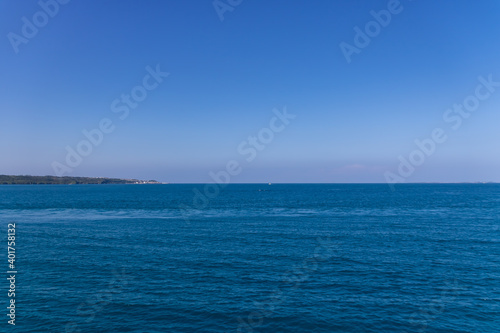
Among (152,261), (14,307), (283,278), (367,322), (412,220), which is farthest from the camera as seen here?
(412,220)

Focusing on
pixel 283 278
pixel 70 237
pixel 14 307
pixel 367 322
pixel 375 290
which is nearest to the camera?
pixel 367 322

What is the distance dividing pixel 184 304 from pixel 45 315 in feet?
38.2

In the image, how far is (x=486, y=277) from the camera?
36.1 metres

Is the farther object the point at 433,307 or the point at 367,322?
the point at 433,307

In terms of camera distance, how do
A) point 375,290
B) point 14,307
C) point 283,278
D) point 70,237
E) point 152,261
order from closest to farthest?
point 14,307
point 375,290
point 283,278
point 152,261
point 70,237

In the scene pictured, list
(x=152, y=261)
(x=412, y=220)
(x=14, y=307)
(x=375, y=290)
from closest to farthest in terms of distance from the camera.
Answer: (x=14, y=307)
(x=375, y=290)
(x=152, y=261)
(x=412, y=220)

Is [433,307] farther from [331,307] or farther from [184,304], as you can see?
[184,304]

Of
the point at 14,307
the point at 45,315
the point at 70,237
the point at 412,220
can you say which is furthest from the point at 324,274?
the point at 412,220

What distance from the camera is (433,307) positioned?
28.7 metres

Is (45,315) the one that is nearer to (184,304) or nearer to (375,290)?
(184,304)

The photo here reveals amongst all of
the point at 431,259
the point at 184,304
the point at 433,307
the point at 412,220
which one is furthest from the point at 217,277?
the point at 412,220

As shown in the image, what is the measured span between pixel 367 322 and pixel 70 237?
52.9 metres

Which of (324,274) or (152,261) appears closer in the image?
(324,274)

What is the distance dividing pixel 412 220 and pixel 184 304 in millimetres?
71077
